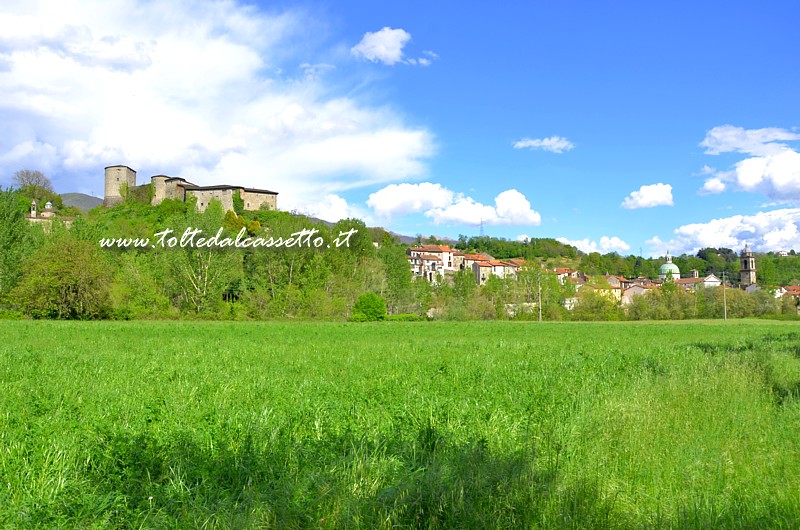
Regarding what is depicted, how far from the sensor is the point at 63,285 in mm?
47688

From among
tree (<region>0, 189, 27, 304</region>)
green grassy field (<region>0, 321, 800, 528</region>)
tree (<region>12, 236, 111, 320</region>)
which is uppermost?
tree (<region>0, 189, 27, 304</region>)

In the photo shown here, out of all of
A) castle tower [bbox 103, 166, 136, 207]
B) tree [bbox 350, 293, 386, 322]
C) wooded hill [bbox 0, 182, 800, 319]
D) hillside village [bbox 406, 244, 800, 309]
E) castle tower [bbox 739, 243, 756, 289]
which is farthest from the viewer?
castle tower [bbox 739, 243, 756, 289]

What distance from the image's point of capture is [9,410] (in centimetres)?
878

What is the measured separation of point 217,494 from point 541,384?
29.3 ft

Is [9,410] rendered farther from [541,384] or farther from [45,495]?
[541,384]

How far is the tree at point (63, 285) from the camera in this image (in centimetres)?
4744

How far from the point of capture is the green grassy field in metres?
5.70

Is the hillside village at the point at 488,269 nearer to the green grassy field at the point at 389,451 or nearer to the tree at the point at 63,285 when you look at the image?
the tree at the point at 63,285

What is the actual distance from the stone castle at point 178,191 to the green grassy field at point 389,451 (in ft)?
388

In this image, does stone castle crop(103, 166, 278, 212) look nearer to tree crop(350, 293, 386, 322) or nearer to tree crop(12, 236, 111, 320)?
tree crop(350, 293, 386, 322)

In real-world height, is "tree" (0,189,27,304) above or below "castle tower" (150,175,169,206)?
below

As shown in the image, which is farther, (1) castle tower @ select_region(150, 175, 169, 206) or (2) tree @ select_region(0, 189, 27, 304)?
(1) castle tower @ select_region(150, 175, 169, 206)

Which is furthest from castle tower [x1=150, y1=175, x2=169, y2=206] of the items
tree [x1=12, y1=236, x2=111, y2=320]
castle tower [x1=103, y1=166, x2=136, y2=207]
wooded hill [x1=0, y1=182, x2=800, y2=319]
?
tree [x1=12, y1=236, x2=111, y2=320]

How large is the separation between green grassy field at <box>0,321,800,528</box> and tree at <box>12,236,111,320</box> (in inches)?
1517
